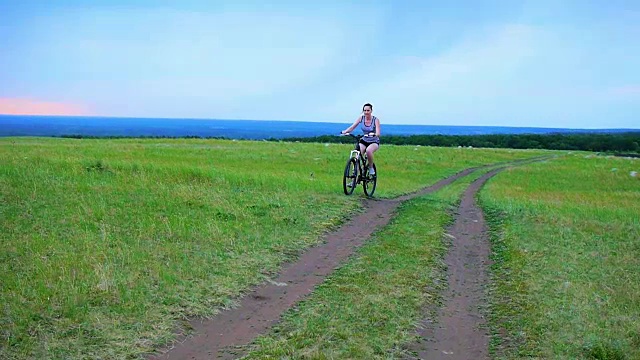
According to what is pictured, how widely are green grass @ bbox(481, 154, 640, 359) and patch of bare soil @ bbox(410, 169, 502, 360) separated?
0.69 ft

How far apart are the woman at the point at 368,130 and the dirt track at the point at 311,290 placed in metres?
4.61

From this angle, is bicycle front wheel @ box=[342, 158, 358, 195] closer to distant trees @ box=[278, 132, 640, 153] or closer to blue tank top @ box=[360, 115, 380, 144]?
blue tank top @ box=[360, 115, 380, 144]

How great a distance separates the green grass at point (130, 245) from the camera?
654 cm

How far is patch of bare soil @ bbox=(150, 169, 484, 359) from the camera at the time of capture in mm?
6320

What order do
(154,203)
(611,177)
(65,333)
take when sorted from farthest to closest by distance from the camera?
1. (611,177)
2. (154,203)
3. (65,333)

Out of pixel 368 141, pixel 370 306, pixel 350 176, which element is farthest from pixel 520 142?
pixel 370 306

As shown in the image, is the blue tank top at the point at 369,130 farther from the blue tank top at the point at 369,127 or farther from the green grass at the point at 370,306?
the green grass at the point at 370,306

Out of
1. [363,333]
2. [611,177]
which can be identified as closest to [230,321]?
[363,333]

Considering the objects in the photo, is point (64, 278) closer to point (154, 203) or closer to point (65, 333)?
point (65, 333)

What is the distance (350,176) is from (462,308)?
9.81 meters

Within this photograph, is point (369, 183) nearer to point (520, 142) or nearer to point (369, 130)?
point (369, 130)

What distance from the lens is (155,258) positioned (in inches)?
364

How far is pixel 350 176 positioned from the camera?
17641 mm

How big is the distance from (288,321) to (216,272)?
6.84ft
